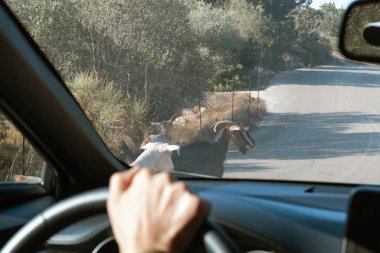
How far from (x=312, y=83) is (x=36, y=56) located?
1.67 metres

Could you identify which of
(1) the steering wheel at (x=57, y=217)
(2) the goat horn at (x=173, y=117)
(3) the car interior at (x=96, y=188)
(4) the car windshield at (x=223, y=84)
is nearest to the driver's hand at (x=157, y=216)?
(1) the steering wheel at (x=57, y=217)

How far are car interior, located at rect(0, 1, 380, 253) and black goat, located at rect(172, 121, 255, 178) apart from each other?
0.48ft

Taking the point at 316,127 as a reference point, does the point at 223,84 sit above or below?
above

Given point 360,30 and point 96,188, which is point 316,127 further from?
point 96,188

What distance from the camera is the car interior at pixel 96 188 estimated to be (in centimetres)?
272

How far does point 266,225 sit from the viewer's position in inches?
117

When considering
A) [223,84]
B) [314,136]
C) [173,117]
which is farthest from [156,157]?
[314,136]

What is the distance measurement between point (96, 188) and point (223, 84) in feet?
5.24

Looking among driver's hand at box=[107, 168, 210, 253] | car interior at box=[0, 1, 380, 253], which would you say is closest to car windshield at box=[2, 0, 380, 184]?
car interior at box=[0, 1, 380, 253]

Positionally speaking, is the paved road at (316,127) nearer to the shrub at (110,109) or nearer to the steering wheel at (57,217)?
the shrub at (110,109)

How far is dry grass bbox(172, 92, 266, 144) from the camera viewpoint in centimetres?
410

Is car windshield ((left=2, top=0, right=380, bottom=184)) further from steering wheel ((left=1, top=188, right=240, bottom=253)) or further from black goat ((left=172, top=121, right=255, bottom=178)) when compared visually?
steering wheel ((left=1, top=188, right=240, bottom=253))

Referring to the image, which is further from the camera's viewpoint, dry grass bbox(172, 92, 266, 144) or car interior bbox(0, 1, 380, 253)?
dry grass bbox(172, 92, 266, 144)

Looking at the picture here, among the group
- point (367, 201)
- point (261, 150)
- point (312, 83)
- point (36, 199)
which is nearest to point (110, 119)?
point (36, 199)
